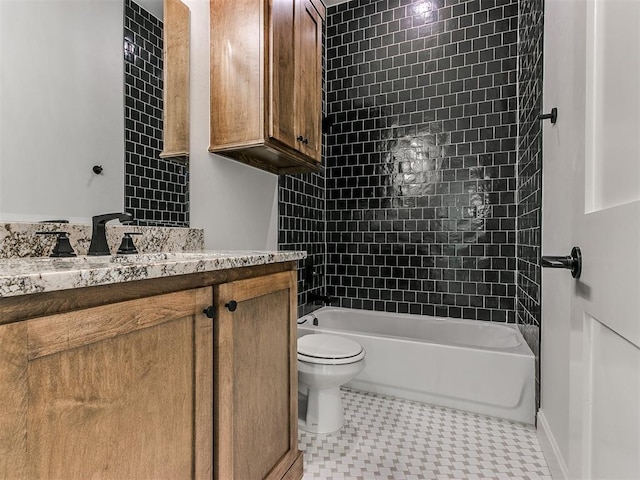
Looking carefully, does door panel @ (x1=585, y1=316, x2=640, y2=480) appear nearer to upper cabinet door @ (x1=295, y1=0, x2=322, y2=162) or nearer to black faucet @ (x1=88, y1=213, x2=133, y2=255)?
black faucet @ (x1=88, y1=213, x2=133, y2=255)

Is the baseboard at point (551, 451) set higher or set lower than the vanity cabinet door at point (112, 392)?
lower

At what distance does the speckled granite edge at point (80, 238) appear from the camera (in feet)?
3.30

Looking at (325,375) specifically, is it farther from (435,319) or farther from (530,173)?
(530,173)

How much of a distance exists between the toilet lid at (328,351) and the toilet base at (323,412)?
227 millimetres

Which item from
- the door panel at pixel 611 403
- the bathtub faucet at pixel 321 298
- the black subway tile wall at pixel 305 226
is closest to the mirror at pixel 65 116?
the black subway tile wall at pixel 305 226

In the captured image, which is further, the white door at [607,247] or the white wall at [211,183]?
the white wall at [211,183]

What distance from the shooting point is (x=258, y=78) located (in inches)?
63.5

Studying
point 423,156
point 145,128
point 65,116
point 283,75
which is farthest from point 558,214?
point 65,116

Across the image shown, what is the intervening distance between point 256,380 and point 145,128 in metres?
1.08

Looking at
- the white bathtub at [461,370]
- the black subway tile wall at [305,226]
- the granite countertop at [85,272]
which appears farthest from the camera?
the black subway tile wall at [305,226]

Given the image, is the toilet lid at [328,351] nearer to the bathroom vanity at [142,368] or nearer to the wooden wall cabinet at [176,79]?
the bathroom vanity at [142,368]

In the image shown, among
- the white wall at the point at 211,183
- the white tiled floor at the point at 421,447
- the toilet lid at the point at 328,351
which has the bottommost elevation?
the white tiled floor at the point at 421,447

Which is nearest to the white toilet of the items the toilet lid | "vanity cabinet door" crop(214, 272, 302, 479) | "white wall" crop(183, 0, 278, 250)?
the toilet lid

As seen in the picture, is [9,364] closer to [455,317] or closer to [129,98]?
[129,98]
